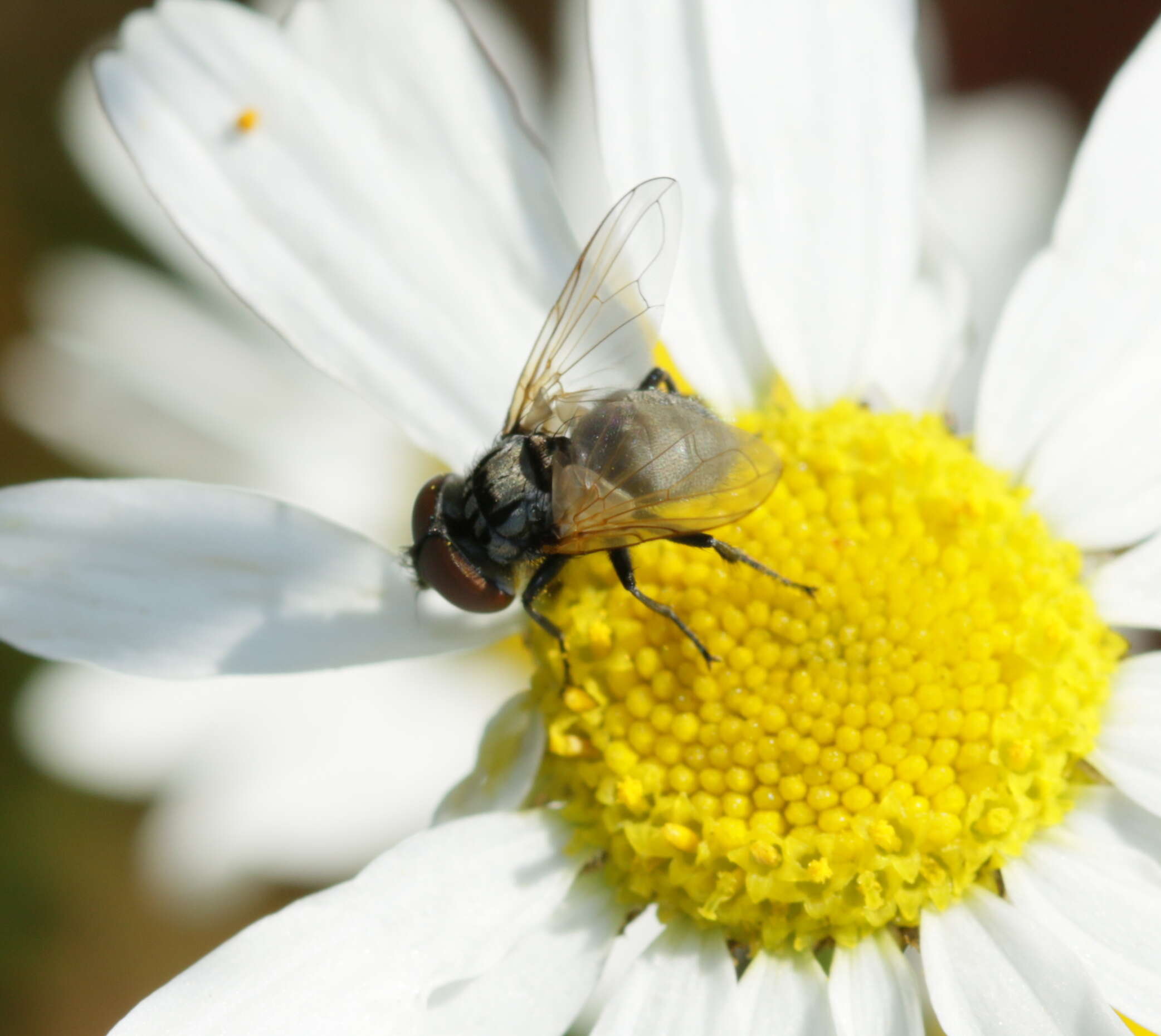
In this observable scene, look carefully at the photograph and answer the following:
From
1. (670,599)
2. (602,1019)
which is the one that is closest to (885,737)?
(670,599)

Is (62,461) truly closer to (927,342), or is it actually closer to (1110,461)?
(927,342)

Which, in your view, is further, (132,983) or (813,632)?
(132,983)

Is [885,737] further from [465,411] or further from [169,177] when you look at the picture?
[169,177]

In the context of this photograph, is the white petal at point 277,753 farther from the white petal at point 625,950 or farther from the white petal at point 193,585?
the white petal at point 193,585

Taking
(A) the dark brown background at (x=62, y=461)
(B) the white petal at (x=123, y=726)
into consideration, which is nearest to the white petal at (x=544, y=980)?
(B) the white petal at (x=123, y=726)

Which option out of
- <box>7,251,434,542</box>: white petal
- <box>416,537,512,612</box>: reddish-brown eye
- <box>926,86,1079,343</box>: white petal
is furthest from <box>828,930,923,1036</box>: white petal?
<box>7,251,434,542</box>: white petal

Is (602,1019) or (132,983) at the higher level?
(602,1019)

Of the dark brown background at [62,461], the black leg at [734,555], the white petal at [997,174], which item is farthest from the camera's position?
the dark brown background at [62,461]
